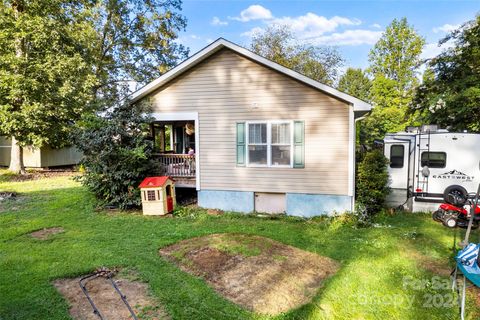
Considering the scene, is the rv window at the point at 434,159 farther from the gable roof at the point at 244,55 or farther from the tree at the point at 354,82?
the tree at the point at 354,82

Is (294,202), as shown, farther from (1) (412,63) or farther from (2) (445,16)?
(1) (412,63)

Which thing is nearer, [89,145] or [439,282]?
[439,282]

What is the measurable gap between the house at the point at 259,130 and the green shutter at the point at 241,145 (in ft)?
0.10

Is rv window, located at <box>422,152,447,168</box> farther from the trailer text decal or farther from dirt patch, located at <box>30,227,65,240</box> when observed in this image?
dirt patch, located at <box>30,227,65,240</box>

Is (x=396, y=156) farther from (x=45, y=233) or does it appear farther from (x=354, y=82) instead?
(x=354, y=82)

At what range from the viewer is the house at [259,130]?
8805mm

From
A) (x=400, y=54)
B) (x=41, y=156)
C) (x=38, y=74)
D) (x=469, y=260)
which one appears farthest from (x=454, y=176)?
(x=41, y=156)

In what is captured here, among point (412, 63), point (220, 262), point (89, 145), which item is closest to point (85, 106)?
point (89, 145)

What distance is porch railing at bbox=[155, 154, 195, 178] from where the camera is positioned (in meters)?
10.5

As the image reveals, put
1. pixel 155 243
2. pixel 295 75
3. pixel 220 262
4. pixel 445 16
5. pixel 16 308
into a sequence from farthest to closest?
pixel 445 16, pixel 295 75, pixel 155 243, pixel 220 262, pixel 16 308

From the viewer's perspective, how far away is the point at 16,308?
4.07 meters

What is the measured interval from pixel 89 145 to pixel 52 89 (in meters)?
9.20

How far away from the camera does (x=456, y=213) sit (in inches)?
319

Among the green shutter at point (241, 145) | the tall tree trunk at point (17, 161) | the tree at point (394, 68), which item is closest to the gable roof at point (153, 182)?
the green shutter at point (241, 145)
